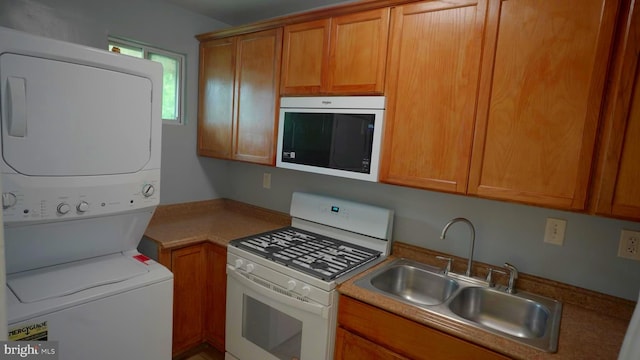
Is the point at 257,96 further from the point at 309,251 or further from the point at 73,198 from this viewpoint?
the point at 73,198

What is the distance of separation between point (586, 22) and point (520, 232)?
96 cm

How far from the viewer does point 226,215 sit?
284cm

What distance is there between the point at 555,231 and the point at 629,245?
0.27 meters

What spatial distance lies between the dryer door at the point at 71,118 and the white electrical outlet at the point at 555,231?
203 centimetres

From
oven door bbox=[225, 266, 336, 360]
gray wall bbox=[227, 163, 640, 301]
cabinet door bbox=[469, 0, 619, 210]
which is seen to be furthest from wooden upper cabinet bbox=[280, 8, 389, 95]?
oven door bbox=[225, 266, 336, 360]

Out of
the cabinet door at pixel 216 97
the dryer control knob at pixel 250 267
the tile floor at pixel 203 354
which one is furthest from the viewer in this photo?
the cabinet door at pixel 216 97

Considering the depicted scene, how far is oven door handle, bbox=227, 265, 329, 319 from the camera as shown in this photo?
64.5 inches

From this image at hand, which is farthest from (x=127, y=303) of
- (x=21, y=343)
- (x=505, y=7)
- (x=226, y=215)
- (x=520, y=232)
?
(x=505, y=7)

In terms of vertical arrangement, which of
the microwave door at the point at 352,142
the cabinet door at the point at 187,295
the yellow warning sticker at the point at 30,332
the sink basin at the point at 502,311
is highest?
the microwave door at the point at 352,142

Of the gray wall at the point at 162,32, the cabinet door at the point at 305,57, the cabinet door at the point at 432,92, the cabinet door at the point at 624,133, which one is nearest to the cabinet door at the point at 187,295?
the gray wall at the point at 162,32

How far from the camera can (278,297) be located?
1.79 meters

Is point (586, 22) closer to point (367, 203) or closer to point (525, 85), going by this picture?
point (525, 85)

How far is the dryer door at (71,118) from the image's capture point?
4.37 feet

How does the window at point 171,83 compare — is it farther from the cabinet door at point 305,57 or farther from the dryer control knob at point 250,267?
the dryer control knob at point 250,267
